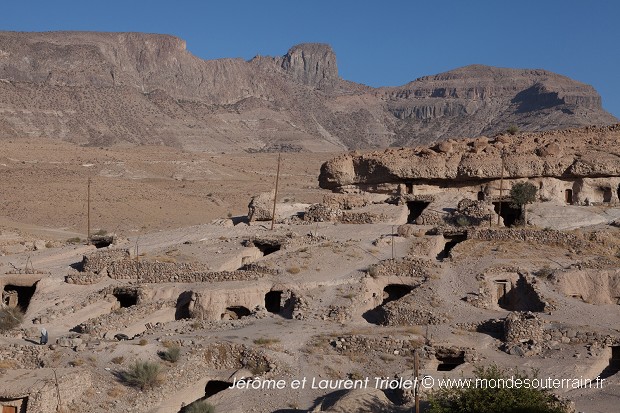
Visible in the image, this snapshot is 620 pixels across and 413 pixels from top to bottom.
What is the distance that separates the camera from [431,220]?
91.8 ft

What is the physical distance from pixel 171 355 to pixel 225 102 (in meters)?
154

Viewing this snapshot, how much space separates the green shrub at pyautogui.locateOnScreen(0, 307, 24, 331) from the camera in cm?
2089

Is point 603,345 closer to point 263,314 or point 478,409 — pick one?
point 478,409

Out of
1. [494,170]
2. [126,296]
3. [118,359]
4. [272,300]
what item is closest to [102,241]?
[126,296]

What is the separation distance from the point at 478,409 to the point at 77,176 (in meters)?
57.8

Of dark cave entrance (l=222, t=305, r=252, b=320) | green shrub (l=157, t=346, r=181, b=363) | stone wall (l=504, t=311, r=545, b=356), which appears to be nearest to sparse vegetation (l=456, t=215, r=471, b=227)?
dark cave entrance (l=222, t=305, r=252, b=320)

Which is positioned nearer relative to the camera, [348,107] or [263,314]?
[263,314]

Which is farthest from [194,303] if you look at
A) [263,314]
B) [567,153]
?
[567,153]

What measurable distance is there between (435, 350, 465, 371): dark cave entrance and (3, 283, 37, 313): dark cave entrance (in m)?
12.7

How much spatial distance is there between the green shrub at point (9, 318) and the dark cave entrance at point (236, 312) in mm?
5078

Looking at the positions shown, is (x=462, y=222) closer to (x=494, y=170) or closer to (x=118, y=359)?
(x=494, y=170)

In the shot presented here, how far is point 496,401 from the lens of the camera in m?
12.5

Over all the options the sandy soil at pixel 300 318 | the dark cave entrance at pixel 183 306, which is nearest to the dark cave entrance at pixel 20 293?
the sandy soil at pixel 300 318

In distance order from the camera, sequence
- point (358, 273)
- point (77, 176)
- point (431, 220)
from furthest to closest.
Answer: point (77, 176) < point (431, 220) < point (358, 273)
